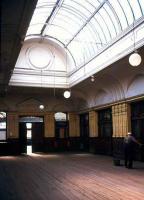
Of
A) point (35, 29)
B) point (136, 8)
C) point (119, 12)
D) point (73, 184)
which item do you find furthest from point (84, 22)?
point (73, 184)

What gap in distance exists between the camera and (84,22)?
59.6 ft

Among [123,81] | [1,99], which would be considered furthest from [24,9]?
[1,99]

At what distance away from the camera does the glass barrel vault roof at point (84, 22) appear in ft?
47.8

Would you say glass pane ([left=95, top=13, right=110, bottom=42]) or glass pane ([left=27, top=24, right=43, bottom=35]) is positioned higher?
glass pane ([left=27, top=24, right=43, bottom=35])

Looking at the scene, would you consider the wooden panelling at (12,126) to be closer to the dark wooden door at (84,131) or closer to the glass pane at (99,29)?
the dark wooden door at (84,131)

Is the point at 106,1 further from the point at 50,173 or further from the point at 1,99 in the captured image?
the point at 1,99

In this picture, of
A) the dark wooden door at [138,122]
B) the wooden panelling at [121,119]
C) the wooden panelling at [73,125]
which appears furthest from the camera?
the wooden panelling at [73,125]

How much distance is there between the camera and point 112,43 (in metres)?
15.5

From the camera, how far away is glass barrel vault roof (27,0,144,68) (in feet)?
47.8

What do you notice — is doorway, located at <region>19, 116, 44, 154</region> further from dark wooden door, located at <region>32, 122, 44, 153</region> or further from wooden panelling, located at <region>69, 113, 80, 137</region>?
wooden panelling, located at <region>69, 113, 80, 137</region>

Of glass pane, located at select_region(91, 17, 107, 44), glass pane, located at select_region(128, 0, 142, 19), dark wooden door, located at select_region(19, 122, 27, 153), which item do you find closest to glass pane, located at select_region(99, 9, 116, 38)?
glass pane, located at select_region(91, 17, 107, 44)

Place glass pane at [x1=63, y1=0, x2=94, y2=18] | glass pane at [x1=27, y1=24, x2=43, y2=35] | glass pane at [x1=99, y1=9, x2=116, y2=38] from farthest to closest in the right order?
glass pane at [x1=27, y1=24, x2=43, y2=35] < glass pane at [x1=63, y1=0, x2=94, y2=18] < glass pane at [x1=99, y1=9, x2=116, y2=38]

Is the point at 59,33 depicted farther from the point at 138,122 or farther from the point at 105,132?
the point at 138,122

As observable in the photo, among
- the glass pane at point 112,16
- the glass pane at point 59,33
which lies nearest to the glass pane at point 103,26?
the glass pane at point 112,16
